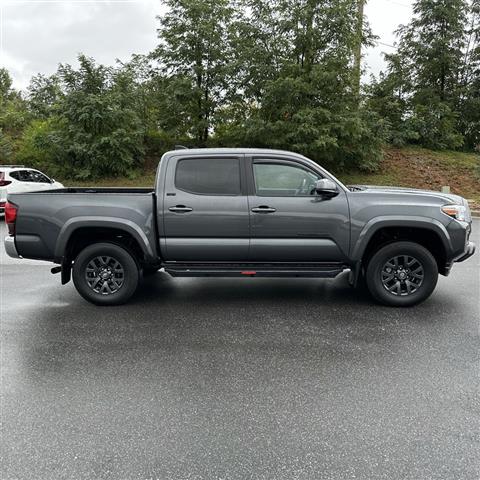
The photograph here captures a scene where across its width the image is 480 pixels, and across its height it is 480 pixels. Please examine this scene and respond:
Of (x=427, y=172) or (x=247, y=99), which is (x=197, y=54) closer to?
(x=247, y=99)

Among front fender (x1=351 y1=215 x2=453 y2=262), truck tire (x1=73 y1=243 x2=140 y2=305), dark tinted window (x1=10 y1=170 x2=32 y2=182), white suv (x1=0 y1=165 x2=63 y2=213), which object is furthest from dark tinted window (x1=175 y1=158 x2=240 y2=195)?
dark tinted window (x1=10 y1=170 x2=32 y2=182)

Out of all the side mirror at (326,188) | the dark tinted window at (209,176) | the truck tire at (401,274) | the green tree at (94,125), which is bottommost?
the truck tire at (401,274)

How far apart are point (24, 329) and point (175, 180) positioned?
2.35 m

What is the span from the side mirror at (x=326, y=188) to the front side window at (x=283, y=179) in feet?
0.65

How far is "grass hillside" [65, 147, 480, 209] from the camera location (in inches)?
723

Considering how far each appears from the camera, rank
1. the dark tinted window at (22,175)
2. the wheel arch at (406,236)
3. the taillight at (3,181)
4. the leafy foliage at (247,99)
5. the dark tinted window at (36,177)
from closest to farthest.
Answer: the wheel arch at (406,236)
the taillight at (3,181)
the dark tinted window at (22,175)
the dark tinted window at (36,177)
the leafy foliage at (247,99)

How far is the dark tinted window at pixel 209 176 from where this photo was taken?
525 cm

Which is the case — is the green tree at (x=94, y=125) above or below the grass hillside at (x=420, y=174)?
above

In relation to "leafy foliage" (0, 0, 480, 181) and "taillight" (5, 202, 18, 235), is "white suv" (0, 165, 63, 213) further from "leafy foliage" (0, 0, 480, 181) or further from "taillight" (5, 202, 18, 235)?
"taillight" (5, 202, 18, 235)

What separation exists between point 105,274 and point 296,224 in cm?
241

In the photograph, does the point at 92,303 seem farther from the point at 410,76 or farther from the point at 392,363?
the point at 410,76

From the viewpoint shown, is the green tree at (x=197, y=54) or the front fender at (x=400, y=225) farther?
the green tree at (x=197, y=54)

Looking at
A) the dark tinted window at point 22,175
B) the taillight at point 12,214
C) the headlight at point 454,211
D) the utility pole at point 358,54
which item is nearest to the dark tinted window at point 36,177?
the dark tinted window at point 22,175

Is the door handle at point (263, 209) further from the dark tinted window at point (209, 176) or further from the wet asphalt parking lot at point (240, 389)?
the wet asphalt parking lot at point (240, 389)
